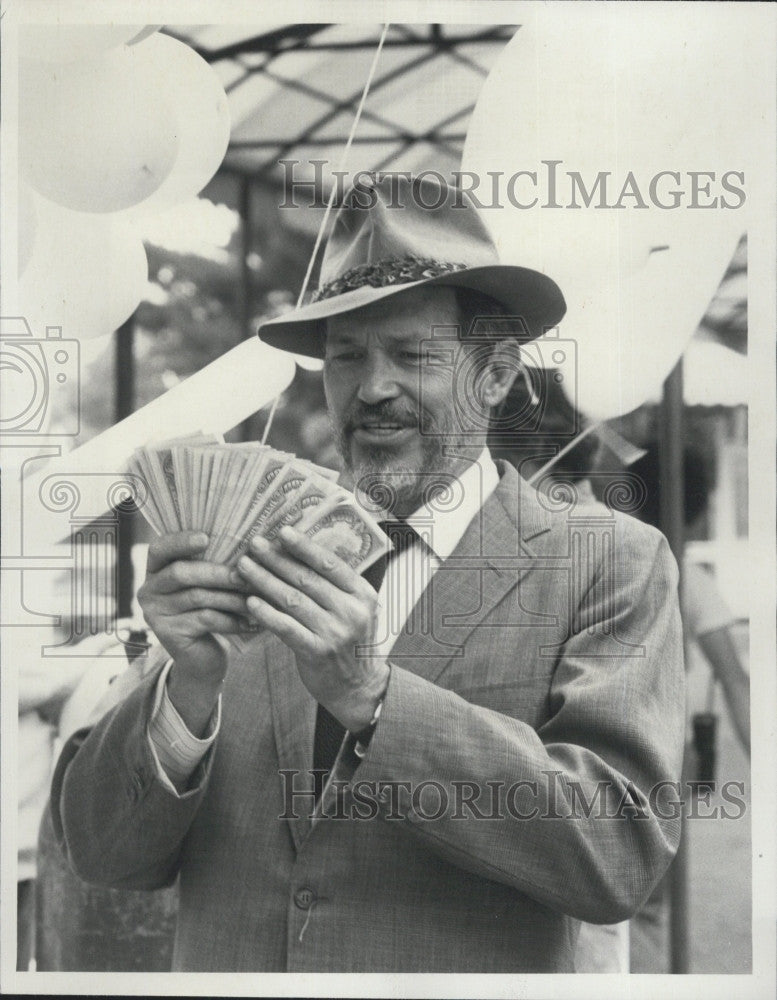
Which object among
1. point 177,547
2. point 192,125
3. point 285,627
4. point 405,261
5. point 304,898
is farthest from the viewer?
point 192,125

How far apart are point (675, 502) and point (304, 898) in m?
1.73

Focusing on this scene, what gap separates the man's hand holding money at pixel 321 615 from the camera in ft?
10.1

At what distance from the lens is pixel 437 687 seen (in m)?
3.25

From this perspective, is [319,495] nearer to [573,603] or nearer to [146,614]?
[146,614]

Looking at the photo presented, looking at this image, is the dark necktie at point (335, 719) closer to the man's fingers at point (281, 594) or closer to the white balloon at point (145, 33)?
the man's fingers at point (281, 594)

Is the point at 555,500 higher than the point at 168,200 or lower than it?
lower

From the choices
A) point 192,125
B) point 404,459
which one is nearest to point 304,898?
point 404,459

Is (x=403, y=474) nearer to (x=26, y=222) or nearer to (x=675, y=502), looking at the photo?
(x=675, y=502)

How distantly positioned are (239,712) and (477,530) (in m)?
0.97

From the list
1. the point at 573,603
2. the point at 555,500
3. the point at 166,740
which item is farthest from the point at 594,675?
the point at 166,740

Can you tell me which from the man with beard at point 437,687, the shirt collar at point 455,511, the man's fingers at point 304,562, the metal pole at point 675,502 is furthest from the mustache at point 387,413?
the metal pole at point 675,502

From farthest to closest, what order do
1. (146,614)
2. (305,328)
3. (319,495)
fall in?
1. (305,328)
2. (146,614)
3. (319,495)

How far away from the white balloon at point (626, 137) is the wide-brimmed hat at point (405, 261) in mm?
117

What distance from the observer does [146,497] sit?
10.7 ft
